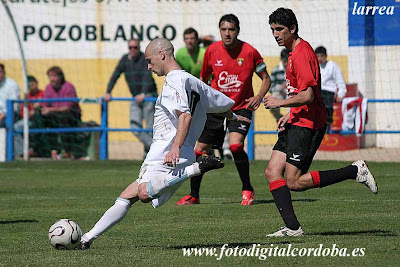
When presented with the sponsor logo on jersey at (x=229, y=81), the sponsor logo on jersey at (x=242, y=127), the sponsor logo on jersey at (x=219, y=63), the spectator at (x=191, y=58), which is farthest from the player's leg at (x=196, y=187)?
the spectator at (x=191, y=58)

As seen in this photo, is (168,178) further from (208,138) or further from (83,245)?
(208,138)

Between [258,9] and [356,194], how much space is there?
9016 mm

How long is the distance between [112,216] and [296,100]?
193cm

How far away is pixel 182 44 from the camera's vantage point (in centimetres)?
2327

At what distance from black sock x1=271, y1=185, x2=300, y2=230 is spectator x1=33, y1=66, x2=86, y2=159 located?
475 inches

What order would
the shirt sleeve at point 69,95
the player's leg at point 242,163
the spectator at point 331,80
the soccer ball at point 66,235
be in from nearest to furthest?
the soccer ball at point 66,235 < the player's leg at point 242,163 < the spectator at point 331,80 < the shirt sleeve at point 69,95

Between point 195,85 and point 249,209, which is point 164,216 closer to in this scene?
point 249,209

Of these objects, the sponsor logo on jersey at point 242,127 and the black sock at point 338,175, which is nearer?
the black sock at point 338,175

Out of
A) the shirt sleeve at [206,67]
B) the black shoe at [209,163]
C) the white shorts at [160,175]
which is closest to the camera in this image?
the black shoe at [209,163]

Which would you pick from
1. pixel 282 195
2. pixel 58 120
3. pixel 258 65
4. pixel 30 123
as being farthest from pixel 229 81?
pixel 30 123

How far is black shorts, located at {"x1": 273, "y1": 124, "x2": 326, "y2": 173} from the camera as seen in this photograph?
8.77m

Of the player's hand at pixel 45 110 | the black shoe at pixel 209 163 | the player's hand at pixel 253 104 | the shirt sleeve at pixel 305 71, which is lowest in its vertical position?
the black shoe at pixel 209 163

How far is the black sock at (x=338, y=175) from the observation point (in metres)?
8.91

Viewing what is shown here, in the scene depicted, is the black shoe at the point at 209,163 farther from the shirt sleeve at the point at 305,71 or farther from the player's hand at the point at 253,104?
the player's hand at the point at 253,104
